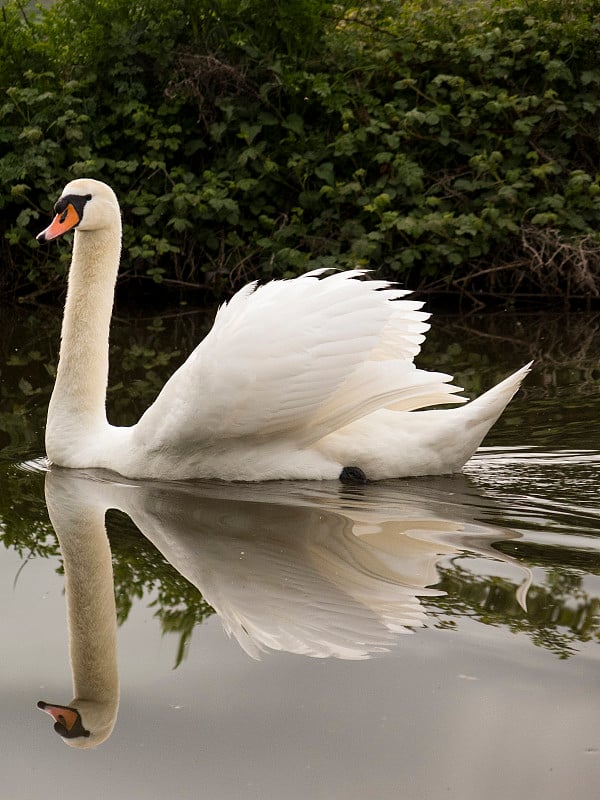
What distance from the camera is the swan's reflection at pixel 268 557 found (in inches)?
123

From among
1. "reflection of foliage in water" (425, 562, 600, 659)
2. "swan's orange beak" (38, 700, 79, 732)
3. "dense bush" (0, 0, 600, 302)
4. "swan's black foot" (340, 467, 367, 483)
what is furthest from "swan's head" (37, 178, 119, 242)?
"dense bush" (0, 0, 600, 302)

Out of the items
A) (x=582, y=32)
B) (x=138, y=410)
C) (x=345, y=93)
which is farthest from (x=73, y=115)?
(x=138, y=410)

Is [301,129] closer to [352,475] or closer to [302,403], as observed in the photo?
[352,475]

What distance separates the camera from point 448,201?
10633mm

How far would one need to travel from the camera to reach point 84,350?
546cm

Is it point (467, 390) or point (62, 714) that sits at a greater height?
point (467, 390)

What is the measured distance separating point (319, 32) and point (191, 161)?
1.58 meters

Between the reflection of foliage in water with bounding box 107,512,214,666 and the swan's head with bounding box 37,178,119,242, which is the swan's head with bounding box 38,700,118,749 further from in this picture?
the swan's head with bounding box 37,178,119,242

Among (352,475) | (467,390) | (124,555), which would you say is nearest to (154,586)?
(124,555)

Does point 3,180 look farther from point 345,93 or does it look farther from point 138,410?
point 138,410

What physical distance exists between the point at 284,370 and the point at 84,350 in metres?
1.25

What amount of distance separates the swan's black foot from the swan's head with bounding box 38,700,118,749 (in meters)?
2.10

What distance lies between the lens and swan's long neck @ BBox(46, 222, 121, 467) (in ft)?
17.4

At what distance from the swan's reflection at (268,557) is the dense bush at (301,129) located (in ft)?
18.7
